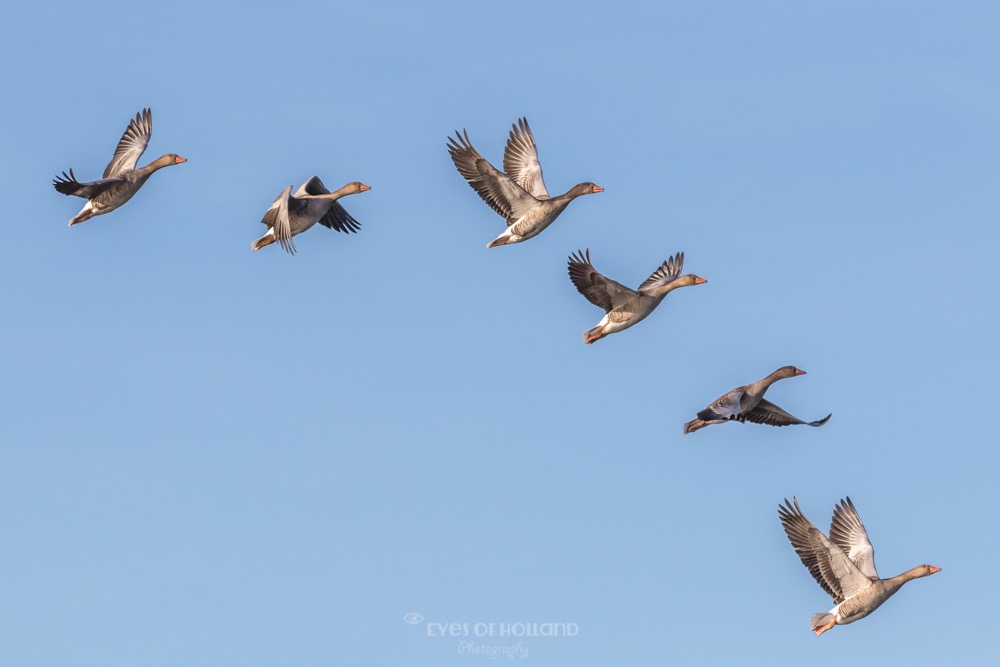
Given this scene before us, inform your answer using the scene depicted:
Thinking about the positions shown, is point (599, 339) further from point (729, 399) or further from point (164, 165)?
Answer: point (164, 165)

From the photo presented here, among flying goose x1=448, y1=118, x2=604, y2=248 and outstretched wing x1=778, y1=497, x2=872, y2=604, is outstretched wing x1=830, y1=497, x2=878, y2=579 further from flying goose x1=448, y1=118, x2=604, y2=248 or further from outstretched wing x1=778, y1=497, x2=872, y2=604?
flying goose x1=448, y1=118, x2=604, y2=248

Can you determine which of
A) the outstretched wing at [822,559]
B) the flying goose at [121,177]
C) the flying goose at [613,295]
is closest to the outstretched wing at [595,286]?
the flying goose at [613,295]

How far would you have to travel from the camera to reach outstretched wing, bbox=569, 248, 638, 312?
34281 mm

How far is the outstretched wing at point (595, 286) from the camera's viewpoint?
112 feet

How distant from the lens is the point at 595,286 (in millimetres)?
34656

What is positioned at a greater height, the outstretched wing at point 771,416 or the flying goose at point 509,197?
the flying goose at point 509,197

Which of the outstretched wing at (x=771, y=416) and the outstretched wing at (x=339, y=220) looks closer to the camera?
the outstretched wing at (x=771, y=416)

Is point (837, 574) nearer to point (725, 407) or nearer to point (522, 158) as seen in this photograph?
point (725, 407)

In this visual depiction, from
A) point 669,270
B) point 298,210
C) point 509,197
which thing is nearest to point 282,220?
point 298,210

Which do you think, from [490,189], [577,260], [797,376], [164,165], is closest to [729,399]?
[797,376]

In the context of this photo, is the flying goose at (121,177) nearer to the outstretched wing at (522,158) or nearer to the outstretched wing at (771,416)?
the outstretched wing at (522,158)

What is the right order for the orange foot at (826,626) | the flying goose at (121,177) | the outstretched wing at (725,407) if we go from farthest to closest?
the flying goose at (121,177) → the orange foot at (826,626) → the outstretched wing at (725,407)

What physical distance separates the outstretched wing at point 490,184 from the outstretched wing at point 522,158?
2.04m

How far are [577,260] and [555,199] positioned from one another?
11.8 feet
